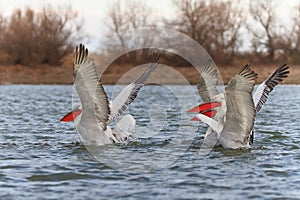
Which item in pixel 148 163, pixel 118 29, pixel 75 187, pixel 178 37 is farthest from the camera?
pixel 118 29

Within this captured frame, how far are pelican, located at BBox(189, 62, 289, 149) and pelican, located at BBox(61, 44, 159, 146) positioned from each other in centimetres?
147

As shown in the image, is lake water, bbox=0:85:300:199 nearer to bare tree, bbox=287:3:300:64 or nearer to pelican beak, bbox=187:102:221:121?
pelican beak, bbox=187:102:221:121

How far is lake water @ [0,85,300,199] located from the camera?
348 inches

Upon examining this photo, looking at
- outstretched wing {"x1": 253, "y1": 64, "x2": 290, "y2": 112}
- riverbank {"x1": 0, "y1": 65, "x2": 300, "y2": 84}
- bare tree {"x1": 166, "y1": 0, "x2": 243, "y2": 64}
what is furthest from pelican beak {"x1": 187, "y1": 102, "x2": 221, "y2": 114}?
bare tree {"x1": 166, "y1": 0, "x2": 243, "y2": 64}

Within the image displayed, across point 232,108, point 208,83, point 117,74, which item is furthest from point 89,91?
point 117,74

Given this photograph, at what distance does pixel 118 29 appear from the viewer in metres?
59.7

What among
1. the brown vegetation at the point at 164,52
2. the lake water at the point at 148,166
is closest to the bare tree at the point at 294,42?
the brown vegetation at the point at 164,52

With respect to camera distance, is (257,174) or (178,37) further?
(178,37)

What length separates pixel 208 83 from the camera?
14.1m

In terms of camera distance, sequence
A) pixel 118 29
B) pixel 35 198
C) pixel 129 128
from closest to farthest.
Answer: pixel 35 198, pixel 129 128, pixel 118 29

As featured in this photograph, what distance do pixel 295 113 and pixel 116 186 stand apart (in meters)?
13.3

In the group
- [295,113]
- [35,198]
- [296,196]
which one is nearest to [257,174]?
[296,196]

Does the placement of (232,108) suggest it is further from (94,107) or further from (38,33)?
(38,33)

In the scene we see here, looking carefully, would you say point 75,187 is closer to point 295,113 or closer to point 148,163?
point 148,163
